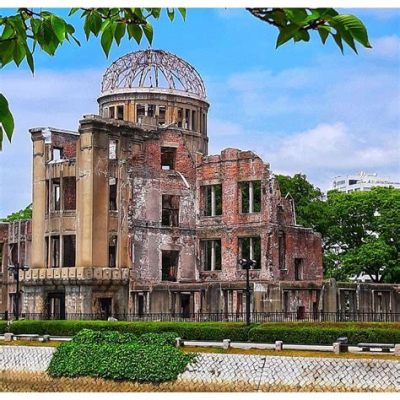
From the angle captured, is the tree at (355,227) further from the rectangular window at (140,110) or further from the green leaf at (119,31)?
the green leaf at (119,31)

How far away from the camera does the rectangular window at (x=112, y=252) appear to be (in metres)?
31.6

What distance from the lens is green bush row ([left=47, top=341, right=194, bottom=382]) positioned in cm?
1848

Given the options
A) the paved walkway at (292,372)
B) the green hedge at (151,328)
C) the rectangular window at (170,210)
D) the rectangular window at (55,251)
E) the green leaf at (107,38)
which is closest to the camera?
the green leaf at (107,38)

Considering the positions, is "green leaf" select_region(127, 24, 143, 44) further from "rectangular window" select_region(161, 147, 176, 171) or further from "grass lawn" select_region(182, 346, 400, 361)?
"rectangular window" select_region(161, 147, 176, 171)

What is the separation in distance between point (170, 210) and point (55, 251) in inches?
184

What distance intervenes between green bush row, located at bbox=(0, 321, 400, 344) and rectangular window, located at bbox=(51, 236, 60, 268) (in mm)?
6030

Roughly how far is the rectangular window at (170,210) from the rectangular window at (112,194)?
2355 millimetres

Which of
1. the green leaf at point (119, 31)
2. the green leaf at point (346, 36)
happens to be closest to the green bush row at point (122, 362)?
the green leaf at point (119, 31)

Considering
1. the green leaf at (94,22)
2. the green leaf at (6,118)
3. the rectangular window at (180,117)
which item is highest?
the rectangular window at (180,117)

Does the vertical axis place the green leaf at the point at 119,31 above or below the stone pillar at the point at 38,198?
below

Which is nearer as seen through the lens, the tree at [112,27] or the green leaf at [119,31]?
Answer: the tree at [112,27]

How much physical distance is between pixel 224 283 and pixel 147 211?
4242mm

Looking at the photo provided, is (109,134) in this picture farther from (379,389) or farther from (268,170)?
(379,389)

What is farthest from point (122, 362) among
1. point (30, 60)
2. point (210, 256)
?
point (210, 256)
